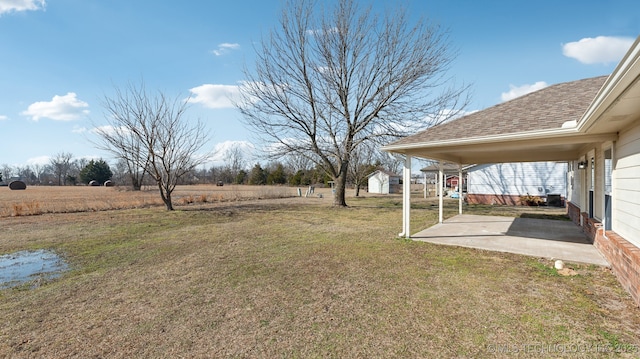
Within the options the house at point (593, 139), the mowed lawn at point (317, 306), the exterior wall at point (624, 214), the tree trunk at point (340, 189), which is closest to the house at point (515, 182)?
the tree trunk at point (340, 189)

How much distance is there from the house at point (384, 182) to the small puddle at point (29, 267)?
88.0ft

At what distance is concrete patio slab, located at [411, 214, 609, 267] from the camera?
18.0ft

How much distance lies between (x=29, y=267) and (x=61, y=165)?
219ft

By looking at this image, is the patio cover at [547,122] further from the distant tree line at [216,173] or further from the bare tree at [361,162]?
the distant tree line at [216,173]

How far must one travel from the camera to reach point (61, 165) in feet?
183

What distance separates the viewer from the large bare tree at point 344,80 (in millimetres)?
13398

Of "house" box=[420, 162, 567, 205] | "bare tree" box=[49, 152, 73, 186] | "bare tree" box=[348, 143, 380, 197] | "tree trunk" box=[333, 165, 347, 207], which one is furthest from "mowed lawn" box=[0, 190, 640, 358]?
"bare tree" box=[49, 152, 73, 186]

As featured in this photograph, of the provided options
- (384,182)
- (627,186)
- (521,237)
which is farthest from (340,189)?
(384,182)

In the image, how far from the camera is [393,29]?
13359mm

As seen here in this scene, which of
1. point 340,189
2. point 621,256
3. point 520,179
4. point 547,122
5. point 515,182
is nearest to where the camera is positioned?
point 621,256

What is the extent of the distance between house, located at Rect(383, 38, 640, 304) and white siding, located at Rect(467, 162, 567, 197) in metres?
8.11

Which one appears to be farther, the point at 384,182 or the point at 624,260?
the point at 384,182

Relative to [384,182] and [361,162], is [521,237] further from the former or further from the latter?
[384,182]

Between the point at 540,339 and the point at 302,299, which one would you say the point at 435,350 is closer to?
the point at 540,339
